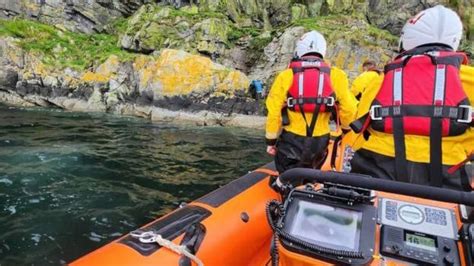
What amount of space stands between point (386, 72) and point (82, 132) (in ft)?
33.6

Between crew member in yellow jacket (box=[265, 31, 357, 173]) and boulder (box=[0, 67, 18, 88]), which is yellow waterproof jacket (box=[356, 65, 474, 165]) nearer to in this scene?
crew member in yellow jacket (box=[265, 31, 357, 173])

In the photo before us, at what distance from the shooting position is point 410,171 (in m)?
1.86

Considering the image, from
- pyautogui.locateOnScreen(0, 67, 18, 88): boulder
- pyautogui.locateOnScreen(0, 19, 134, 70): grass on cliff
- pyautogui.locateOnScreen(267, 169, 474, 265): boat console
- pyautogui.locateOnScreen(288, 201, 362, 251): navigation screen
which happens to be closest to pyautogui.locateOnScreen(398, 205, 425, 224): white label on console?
pyautogui.locateOnScreen(267, 169, 474, 265): boat console

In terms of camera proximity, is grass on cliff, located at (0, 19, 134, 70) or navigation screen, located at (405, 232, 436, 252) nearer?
navigation screen, located at (405, 232, 436, 252)

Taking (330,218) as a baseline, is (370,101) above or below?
above

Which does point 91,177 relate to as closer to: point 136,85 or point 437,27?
point 437,27

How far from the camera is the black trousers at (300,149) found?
3.48m

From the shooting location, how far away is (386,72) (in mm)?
2014

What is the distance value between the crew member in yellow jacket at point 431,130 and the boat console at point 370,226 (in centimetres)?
34

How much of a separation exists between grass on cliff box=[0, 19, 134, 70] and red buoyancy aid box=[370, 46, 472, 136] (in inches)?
689

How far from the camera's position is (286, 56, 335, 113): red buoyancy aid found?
3355 millimetres

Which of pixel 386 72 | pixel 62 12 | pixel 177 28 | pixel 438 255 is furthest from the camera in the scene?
pixel 62 12

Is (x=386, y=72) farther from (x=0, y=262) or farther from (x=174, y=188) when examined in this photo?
(x=174, y=188)

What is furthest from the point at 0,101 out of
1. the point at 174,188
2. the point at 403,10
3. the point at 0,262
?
the point at 403,10
